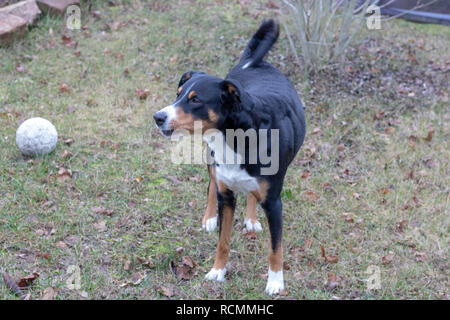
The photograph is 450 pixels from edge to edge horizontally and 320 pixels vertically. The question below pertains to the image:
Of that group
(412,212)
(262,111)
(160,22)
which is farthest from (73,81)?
(412,212)

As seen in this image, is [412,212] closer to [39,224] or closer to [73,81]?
[39,224]

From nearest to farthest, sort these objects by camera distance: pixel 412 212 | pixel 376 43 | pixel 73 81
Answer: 1. pixel 412 212
2. pixel 73 81
3. pixel 376 43

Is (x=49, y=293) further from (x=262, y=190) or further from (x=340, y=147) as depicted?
(x=340, y=147)

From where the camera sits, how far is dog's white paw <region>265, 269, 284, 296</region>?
3711 millimetres

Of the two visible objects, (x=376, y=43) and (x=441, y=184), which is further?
(x=376, y=43)

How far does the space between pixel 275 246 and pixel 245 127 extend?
0.94 metres

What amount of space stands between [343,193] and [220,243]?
71.3 inches

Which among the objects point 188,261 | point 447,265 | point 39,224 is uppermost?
point 39,224

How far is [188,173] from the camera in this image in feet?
17.4

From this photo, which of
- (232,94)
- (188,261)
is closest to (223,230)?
(188,261)

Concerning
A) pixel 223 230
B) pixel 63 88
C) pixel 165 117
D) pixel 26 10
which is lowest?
pixel 223 230

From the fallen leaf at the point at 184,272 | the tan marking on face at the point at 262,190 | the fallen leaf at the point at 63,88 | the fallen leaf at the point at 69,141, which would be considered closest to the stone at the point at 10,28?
the fallen leaf at the point at 63,88

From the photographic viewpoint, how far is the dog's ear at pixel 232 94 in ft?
10.1

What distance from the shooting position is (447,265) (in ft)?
13.7
